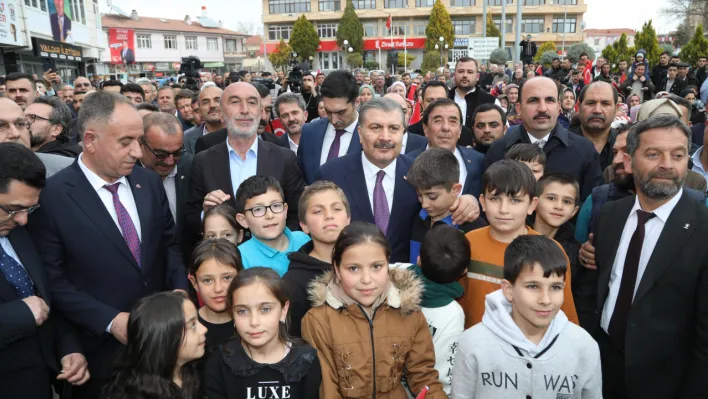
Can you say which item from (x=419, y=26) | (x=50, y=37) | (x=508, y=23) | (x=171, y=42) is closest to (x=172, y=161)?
(x=50, y=37)

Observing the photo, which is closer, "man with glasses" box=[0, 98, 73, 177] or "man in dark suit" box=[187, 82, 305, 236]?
"man with glasses" box=[0, 98, 73, 177]

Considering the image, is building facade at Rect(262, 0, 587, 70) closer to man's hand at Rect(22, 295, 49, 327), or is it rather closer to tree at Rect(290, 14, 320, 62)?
tree at Rect(290, 14, 320, 62)

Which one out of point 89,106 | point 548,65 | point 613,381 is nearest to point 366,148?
point 89,106

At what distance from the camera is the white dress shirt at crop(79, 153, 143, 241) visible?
9.45 feet

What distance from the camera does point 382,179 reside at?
3.57 m

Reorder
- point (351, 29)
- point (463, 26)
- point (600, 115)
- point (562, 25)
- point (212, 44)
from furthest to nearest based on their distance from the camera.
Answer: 1. point (212, 44)
2. point (463, 26)
3. point (562, 25)
4. point (351, 29)
5. point (600, 115)

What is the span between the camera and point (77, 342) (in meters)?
2.82

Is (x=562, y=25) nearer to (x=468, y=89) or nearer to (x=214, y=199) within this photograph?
(x=468, y=89)

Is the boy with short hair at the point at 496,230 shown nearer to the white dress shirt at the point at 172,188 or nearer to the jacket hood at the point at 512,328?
the jacket hood at the point at 512,328

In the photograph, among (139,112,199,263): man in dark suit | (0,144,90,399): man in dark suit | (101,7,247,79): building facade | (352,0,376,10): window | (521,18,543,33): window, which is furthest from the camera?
(352,0,376,10): window

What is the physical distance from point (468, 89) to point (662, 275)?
5.19m

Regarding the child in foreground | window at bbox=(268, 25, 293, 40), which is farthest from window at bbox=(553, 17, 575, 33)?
the child in foreground

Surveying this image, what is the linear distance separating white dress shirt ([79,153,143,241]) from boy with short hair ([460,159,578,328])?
207 centimetres

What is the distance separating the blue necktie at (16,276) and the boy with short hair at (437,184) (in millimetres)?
2255
